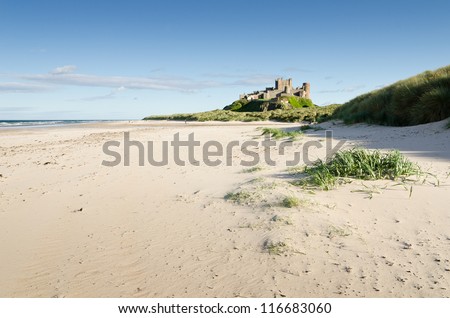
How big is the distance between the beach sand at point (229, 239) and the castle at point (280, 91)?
74127 millimetres

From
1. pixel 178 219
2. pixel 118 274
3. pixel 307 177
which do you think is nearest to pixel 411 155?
pixel 307 177

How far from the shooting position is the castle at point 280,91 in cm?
7744

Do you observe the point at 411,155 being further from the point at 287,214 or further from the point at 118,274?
the point at 118,274

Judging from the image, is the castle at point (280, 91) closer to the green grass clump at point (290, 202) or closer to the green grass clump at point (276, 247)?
the green grass clump at point (290, 202)

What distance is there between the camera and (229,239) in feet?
9.57

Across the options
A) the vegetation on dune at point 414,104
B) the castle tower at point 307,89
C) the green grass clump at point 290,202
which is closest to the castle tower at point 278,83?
the castle tower at point 307,89

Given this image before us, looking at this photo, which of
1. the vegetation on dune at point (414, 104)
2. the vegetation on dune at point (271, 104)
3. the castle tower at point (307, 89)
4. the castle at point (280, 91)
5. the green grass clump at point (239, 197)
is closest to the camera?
the green grass clump at point (239, 197)

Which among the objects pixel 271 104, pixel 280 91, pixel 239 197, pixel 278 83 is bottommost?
pixel 239 197

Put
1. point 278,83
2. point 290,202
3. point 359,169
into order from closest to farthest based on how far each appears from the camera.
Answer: point 290,202
point 359,169
point 278,83

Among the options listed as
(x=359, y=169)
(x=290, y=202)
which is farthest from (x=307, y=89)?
(x=290, y=202)

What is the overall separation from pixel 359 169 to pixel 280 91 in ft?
261

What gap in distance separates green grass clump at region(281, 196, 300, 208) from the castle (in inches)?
2935

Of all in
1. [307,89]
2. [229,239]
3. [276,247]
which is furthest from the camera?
[307,89]

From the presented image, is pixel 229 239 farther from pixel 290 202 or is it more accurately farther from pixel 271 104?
pixel 271 104
